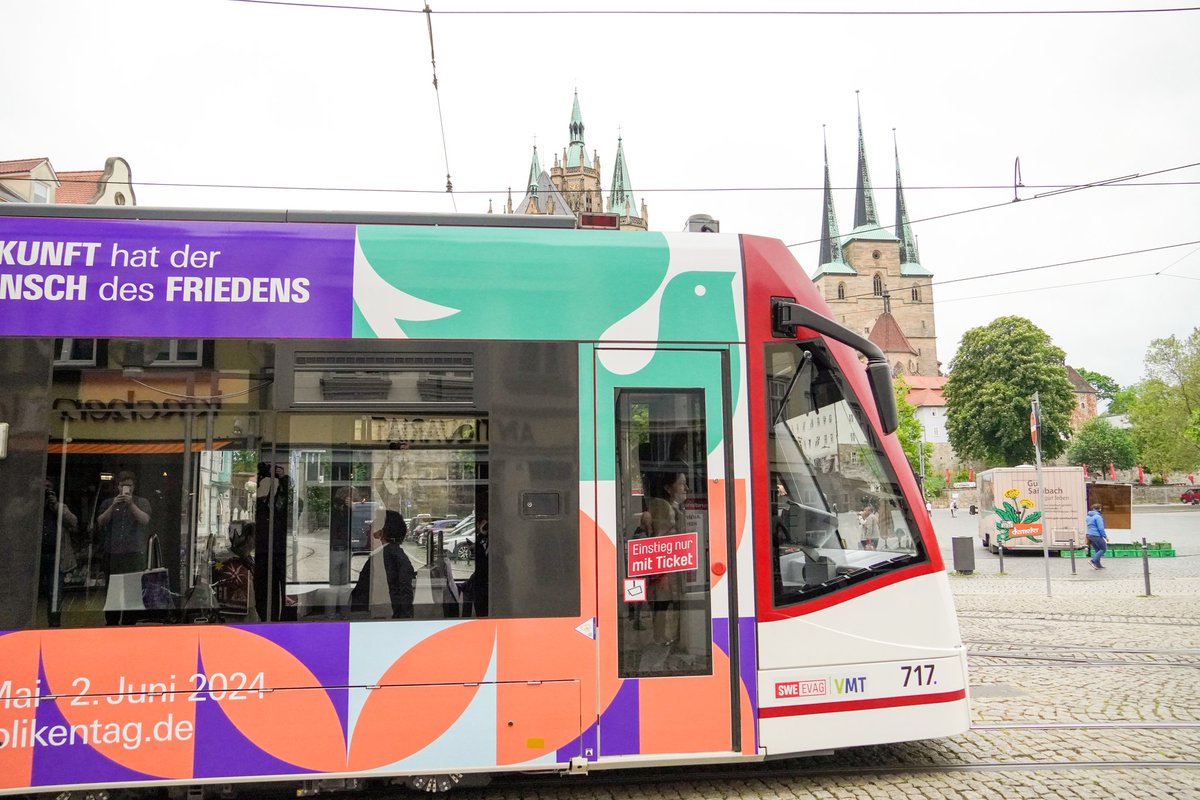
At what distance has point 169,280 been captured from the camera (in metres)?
5.05

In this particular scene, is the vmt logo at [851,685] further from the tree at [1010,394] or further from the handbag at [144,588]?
the tree at [1010,394]

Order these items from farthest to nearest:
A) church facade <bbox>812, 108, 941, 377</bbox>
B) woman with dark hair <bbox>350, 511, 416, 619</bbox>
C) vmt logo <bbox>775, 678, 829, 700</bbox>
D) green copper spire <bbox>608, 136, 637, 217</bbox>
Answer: church facade <bbox>812, 108, 941, 377</bbox> → green copper spire <bbox>608, 136, 637, 217</bbox> → vmt logo <bbox>775, 678, 829, 700</bbox> → woman with dark hair <bbox>350, 511, 416, 619</bbox>

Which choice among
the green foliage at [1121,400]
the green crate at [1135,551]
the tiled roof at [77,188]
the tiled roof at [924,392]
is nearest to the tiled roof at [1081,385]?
the green foliage at [1121,400]

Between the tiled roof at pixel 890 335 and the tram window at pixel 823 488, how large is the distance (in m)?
107

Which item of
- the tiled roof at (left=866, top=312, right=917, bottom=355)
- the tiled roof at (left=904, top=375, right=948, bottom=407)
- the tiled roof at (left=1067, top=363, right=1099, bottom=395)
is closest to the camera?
the tiled roof at (left=866, top=312, right=917, bottom=355)

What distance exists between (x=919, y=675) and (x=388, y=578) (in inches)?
127

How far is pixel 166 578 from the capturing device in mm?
4793

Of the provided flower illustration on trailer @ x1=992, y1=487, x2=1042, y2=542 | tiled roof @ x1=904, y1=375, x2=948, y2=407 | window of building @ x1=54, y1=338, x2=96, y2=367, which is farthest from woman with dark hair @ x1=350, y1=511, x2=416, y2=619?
tiled roof @ x1=904, y1=375, x2=948, y2=407

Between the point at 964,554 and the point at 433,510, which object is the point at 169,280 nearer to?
the point at 433,510

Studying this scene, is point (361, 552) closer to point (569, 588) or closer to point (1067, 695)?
point (569, 588)

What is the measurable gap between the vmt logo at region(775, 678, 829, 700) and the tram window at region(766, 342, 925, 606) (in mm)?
478

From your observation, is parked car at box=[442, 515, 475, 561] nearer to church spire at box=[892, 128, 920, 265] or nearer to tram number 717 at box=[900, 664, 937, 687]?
tram number 717 at box=[900, 664, 937, 687]

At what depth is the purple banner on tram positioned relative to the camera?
16.3ft

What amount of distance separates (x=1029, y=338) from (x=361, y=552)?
69.6 metres
